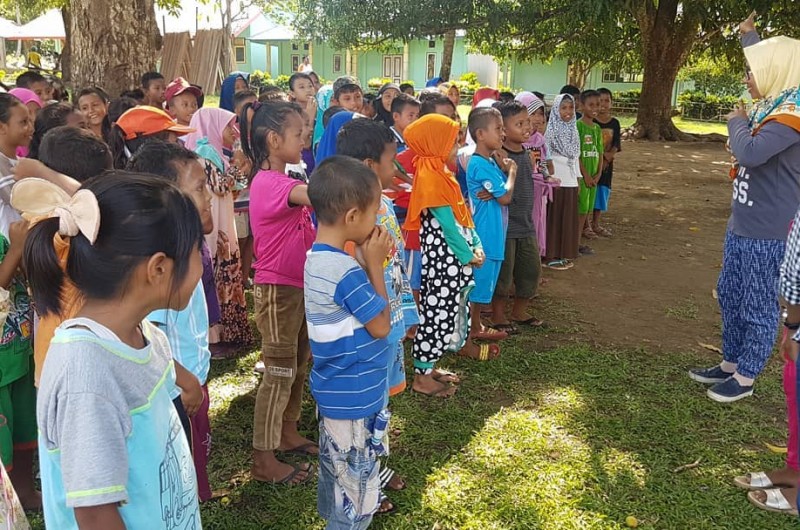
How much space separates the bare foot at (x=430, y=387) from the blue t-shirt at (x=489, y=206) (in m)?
0.95

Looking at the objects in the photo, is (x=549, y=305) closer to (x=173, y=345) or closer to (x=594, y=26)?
(x=173, y=345)

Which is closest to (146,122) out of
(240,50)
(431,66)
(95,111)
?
(95,111)

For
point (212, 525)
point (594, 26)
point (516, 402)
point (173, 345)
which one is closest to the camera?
point (173, 345)

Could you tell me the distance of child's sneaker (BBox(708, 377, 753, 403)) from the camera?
375 centimetres

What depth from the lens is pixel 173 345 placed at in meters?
2.25

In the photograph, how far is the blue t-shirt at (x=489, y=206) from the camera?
4105mm

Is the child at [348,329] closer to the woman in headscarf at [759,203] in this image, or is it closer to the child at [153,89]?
the woman in headscarf at [759,203]

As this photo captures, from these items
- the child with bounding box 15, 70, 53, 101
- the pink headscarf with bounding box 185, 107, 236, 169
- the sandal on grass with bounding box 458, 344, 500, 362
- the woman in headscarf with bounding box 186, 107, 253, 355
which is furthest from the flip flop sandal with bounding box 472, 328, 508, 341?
the child with bounding box 15, 70, 53, 101

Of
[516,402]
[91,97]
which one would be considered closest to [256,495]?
[516,402]

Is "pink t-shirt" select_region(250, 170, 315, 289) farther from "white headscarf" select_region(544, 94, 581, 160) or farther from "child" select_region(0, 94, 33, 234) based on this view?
"white headscarf" select_region(544, 94, 581, 160)

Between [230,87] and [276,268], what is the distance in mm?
4012

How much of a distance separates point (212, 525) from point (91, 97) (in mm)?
3625

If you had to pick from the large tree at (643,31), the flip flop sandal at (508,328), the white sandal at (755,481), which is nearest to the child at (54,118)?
the flip flop sandal at (508,328)

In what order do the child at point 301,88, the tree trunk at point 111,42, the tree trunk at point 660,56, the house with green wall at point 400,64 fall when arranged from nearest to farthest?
1. the child at point 301,88
2. the tree trunk at point 111,42
3. the tree trunk at point 660,56
4. the house with green wall at point 400,64
